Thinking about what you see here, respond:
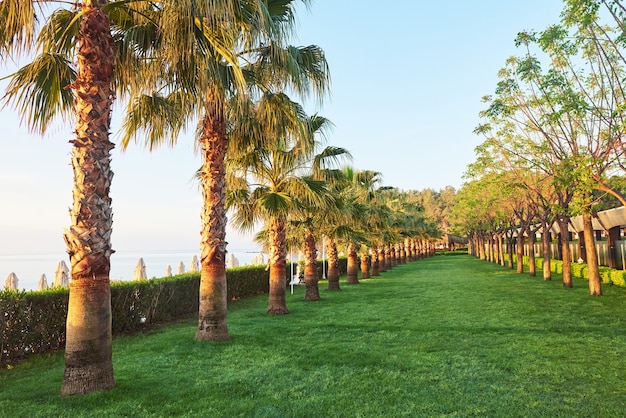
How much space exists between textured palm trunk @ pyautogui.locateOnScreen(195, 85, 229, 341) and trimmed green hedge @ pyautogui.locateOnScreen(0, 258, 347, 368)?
3.00 metres

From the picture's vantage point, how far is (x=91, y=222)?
592 centimetres

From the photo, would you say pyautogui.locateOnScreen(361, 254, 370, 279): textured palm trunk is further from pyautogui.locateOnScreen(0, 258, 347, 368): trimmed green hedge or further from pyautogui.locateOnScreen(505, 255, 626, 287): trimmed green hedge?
pyautogui.locateOnScreen(0, 258, 347, 368): trimmed green hedge

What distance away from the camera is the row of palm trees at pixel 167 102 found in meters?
5.90

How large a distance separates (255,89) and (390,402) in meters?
6.98

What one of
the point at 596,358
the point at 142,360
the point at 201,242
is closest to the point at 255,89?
the point at 201,242

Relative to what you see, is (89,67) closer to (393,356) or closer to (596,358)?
(393,356)

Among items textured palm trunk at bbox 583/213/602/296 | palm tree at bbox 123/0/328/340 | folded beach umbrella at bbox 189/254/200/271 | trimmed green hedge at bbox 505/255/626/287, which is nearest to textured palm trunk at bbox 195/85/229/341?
palm tree at bbox 123/0/328/340

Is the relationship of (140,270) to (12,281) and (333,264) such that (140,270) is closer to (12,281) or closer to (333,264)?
(12,281)

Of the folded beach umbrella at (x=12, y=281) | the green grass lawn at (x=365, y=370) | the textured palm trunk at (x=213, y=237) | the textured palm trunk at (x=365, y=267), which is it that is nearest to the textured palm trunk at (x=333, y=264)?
the textured palm trunk at (x=365, y=267)

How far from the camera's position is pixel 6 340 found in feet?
26.7

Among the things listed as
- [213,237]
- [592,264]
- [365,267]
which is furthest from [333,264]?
[213,237]

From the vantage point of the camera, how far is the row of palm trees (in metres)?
5.90

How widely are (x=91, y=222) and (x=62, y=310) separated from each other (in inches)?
186

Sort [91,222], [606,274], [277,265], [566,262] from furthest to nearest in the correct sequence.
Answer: [606,274] → [566,262] → [277,265] → [91,222]
